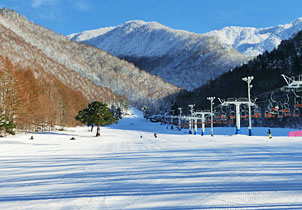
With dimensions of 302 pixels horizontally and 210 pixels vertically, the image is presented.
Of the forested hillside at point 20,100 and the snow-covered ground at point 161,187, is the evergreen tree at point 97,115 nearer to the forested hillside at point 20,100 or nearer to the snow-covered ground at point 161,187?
the forested hillside at point 20,100

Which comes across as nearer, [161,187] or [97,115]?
[161,187]

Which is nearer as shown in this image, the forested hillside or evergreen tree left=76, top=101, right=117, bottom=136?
the forested hillside

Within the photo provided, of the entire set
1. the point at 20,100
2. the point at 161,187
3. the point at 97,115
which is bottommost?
the point at 161,187

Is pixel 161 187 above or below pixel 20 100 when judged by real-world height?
below

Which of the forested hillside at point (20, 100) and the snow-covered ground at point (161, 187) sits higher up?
the forested hillside at point (20, 100)

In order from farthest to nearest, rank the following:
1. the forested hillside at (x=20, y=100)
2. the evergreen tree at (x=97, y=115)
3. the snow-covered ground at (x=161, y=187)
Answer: the evergreen tree at (x=97, y=115) → the forested hillside at (x=20, y=100) → the snow-covered ground at (x=161, y=187)

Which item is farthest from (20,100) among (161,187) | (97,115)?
(161,187)

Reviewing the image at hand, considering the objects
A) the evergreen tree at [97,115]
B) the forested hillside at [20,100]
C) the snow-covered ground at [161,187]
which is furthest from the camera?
the evergreen tree at [97,115]

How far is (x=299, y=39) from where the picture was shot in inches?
4862

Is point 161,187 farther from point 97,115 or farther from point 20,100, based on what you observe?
point 97,115

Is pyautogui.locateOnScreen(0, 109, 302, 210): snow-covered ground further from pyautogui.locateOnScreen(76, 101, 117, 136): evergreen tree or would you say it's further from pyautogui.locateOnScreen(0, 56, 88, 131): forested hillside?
pyautogui.locateOnScreen(76, 101, 117, 136): evergreen tree

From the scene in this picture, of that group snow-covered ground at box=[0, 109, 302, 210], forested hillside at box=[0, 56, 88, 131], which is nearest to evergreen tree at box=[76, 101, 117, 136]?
forested hillside at box=[0, 56, 88, 131]

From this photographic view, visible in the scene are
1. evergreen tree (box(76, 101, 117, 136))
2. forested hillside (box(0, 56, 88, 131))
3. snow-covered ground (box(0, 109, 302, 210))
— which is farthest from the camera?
evergreen tree (box(76, 101, 117, 136))

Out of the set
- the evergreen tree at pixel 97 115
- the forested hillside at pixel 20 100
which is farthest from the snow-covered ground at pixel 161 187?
the evergreen tree at pixel 97 115
